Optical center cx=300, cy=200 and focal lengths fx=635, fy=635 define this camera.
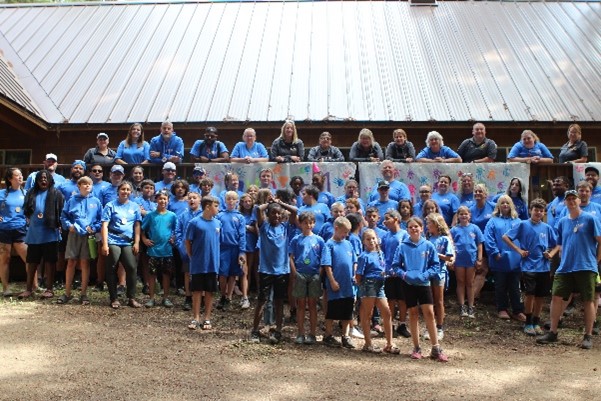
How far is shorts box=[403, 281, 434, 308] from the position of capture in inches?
280

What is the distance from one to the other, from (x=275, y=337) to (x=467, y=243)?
3198mm

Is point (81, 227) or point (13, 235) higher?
point (81, 227)

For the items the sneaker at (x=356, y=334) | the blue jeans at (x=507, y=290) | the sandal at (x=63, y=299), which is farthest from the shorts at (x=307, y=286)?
the sandal at (x=63, y=299)

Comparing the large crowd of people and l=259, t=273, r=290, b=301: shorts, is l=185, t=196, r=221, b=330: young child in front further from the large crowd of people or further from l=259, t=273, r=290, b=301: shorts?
l=259, t=273, r=290, b=301: shorts

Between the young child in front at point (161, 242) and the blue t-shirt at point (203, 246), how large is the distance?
114 cm

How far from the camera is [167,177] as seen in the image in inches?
398

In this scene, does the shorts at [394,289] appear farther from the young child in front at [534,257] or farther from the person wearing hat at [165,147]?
the person wearing hat at [165,147]

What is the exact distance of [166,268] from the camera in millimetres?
9109

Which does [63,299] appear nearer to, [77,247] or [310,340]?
[77,247]

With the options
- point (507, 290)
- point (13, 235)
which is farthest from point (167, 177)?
point (507, 290)

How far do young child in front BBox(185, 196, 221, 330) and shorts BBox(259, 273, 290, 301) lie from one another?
73 cm

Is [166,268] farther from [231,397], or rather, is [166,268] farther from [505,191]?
[505,191]

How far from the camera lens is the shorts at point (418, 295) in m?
7.11

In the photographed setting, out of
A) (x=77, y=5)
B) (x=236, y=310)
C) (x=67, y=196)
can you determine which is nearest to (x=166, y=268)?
(x=236, y=310)
